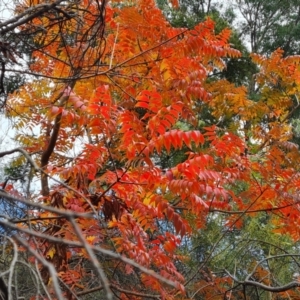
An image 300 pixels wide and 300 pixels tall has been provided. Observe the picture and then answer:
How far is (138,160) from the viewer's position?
146 inches

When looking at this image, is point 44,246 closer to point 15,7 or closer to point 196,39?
point 15,7

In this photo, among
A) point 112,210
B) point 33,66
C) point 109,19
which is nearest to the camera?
point 112,210

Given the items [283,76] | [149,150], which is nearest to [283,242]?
[283,76]

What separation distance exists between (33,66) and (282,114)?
462 centimetres

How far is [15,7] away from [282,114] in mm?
5625

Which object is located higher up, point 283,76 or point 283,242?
point 283,76

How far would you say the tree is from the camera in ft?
11.1

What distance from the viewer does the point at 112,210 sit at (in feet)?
12.5

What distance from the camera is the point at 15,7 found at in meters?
4.02

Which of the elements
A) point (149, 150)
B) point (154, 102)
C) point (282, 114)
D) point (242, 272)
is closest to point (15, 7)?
point (154, 102)

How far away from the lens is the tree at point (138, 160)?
11.1 feet

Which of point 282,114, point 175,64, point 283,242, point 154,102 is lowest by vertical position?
point 283,242

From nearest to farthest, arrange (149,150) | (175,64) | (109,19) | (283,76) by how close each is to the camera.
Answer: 1. (149,150)
2. (175,64)
3. (109,19)
4. (283,76)

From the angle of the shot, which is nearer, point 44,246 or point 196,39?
point 44,246
